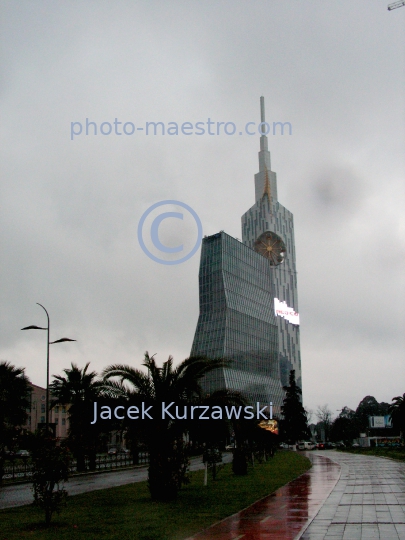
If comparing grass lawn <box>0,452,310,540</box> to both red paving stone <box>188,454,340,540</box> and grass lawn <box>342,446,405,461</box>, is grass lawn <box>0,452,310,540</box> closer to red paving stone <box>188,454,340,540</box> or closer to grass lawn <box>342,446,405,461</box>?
red paving stone <box>188,454,340,540</box>

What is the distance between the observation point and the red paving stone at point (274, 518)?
44.0 feet

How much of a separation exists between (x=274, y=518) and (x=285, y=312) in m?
157

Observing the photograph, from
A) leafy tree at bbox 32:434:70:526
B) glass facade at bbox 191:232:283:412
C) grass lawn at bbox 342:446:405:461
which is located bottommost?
grass lawn at bbox 342:446:405:461

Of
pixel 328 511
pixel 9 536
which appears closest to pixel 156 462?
pixel 328 511

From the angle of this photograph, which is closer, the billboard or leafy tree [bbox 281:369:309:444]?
leafy tree [bbox 281:369:309:444]

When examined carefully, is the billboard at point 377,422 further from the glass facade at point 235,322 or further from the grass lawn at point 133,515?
the grass lawn at point 133,515

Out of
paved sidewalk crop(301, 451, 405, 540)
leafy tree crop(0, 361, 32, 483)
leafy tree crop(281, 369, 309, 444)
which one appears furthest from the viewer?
leafy tree crop(281, 369, 309, 444)

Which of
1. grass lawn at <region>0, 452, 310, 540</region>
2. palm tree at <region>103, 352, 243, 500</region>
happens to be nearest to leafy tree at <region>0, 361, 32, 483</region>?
grass lawn at <region>0, 452, 310, 540</region>

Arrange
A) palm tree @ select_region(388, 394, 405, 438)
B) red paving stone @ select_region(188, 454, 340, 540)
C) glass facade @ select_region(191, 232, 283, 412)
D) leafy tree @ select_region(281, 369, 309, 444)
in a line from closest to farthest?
red paving stone @ select_region(188, 454, 340, 540), palm tree @ select_region(388, 394, 405, 438), leafy tree @ select_region(281, 369, 309, 444), glass facade @ select_region(191, 232, 283, 412)

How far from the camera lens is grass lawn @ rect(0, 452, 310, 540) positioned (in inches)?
558

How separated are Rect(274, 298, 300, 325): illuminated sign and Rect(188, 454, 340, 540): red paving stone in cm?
14381

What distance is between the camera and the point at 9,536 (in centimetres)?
1403

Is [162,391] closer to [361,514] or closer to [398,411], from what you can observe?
[361,514]

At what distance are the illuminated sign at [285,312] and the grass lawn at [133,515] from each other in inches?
5575
